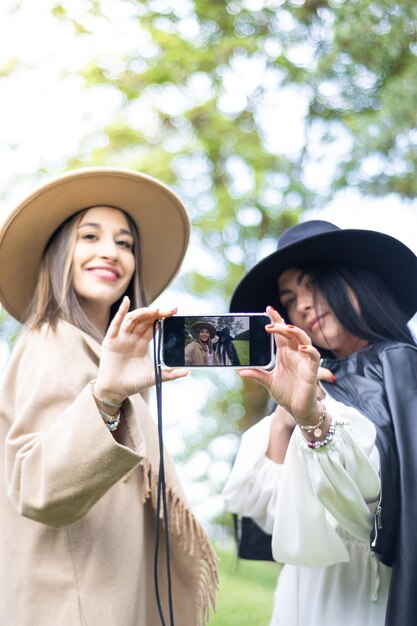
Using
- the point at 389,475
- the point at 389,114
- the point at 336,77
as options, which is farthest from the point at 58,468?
the point at 336,77

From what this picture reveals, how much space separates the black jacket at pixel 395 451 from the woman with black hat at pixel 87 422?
1.77 ft

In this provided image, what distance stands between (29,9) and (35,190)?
5710mm

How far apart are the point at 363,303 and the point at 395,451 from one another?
0.59 metres

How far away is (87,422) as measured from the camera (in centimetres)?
Result: 209

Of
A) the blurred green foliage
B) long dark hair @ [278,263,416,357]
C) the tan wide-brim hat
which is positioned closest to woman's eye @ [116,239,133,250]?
the tan wide-brim hat

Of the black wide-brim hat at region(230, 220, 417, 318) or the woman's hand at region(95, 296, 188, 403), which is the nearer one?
the woman's hand at region(95, 296, 188, 403)

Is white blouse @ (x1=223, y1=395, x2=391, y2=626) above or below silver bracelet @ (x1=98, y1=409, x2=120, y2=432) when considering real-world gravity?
below

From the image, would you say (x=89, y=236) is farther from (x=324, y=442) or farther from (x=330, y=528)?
(x=330, y=528)

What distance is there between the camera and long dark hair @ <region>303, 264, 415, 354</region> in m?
2.73

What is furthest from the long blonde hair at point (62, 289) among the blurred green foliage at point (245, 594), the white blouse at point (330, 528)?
the blurred green foliage at point (245, 594)

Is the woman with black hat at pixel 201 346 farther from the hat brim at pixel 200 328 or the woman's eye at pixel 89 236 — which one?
the woman's eye at pixel 89 236

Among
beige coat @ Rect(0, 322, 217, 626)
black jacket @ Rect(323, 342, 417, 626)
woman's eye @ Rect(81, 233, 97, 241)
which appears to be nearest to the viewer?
beige coat @ Rect(0, 322, 217, 626)

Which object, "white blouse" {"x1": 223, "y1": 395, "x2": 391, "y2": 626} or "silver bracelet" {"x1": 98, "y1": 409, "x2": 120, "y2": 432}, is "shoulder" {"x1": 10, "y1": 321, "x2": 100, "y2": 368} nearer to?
"silver bracelet" {"x1": 98, "y1": 409, "x2": 120, "y2": 432}

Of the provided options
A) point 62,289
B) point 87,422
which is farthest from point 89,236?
point 87,422
